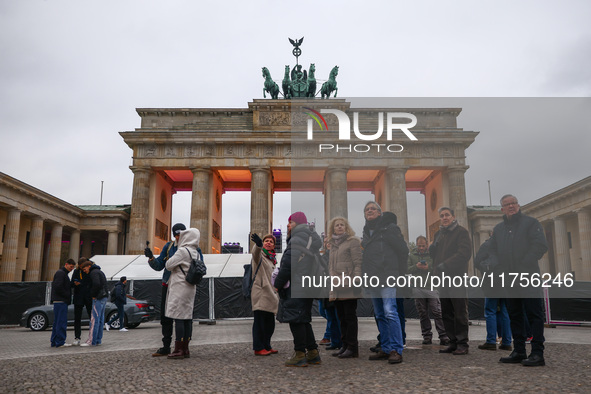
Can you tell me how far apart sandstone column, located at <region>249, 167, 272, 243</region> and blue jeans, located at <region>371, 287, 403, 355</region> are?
3231 centimetres

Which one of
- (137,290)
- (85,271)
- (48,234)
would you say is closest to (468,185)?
(85,271)

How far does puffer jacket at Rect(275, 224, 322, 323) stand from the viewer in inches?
248

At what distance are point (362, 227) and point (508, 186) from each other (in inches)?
81.3

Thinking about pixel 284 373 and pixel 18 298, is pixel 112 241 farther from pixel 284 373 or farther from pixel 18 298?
pixel 284 373

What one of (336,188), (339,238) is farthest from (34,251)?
(339,238)

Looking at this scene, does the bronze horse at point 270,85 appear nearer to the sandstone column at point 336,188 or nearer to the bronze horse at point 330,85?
the bronze horse at point 330,85

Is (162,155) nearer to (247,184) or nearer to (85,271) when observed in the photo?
(247,184)

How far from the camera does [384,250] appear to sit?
21.6 ft

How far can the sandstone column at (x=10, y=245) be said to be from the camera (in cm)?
3550

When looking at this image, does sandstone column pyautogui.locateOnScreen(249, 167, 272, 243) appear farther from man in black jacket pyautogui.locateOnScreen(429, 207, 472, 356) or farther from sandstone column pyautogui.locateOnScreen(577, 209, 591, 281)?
man in black jacket pyautogui.locateOnScreen(429, 207, 472, 356)

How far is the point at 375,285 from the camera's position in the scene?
655cm

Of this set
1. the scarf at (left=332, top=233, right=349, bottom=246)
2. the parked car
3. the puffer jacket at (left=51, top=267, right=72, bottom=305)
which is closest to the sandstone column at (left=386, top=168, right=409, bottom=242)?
the parked car

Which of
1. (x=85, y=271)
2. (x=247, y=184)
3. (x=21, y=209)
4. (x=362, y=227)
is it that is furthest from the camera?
(x=247, y=184)

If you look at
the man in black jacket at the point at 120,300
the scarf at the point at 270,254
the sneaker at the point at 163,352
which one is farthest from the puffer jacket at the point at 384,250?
the man in black jacket at the point at 120,300
